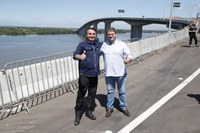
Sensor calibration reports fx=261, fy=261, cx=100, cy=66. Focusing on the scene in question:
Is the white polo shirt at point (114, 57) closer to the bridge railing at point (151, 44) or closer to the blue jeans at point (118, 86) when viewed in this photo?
the blue jeans at point (118, 86)

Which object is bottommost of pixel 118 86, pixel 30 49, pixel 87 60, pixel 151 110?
pixel 30 49

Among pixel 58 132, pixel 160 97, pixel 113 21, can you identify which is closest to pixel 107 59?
pixel 58 132

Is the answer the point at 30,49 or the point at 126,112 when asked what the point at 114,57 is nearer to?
the point at 126,112

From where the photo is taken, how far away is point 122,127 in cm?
458

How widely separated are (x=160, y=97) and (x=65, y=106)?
89.6 inches

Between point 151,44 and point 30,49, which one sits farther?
point 30,49

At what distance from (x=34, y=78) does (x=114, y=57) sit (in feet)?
8.25

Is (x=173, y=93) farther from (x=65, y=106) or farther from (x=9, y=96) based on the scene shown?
(x=9, y=96)

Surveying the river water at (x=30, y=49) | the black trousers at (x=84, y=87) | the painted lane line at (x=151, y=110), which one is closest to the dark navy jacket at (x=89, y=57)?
the black trousers at (x=84, y=87)

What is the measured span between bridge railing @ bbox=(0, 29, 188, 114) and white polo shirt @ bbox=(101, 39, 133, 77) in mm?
2247

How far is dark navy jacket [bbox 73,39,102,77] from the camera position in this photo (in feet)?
15.3

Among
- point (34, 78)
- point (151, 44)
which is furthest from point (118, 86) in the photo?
point (151, 44)

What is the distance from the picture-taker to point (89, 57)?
467cm

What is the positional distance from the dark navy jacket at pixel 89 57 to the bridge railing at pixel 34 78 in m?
1.91
